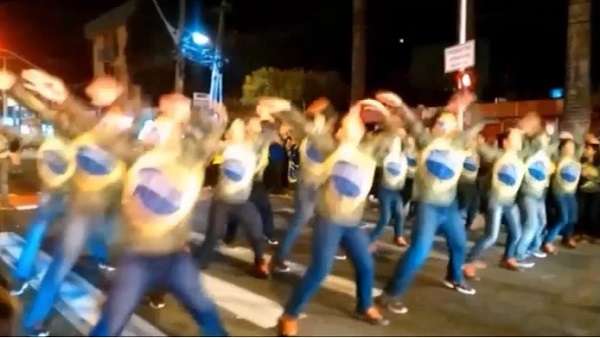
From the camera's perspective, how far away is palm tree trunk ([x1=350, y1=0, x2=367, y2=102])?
2297 cm

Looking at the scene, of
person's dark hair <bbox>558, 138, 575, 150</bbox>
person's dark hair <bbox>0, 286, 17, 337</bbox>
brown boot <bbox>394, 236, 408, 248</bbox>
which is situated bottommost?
person's dark hair <bbox>0, 286, 17, 337</bbox>

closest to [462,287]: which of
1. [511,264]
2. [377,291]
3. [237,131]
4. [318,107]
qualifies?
[377,291]

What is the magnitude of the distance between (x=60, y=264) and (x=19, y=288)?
193 cm

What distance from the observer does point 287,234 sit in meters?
9.34

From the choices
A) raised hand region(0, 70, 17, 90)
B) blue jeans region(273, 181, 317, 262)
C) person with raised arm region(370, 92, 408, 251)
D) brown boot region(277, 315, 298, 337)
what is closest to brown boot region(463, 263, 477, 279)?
person with raised arm region(370, 92, 408, 251)

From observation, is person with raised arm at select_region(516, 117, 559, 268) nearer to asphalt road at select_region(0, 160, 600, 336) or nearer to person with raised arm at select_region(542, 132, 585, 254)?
asphalt road at select_region(0, 160, 600, 336)

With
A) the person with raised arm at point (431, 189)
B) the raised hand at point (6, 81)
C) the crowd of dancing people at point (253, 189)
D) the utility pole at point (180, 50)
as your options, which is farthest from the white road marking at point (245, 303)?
the utility pole at point (180, 50)

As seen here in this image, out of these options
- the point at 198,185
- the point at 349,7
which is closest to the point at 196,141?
the point at 198,185

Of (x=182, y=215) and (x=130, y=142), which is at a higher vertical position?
(x=130, y=142)

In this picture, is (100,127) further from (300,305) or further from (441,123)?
(441,123)

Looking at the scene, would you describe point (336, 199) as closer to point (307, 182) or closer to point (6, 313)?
point (307, 182)

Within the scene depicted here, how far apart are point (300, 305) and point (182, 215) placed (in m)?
1.72

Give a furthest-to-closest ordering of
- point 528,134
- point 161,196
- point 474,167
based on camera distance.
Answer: point 474,167 → point 528,134 → point 161,196

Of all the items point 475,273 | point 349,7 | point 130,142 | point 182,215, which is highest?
point 349,7
